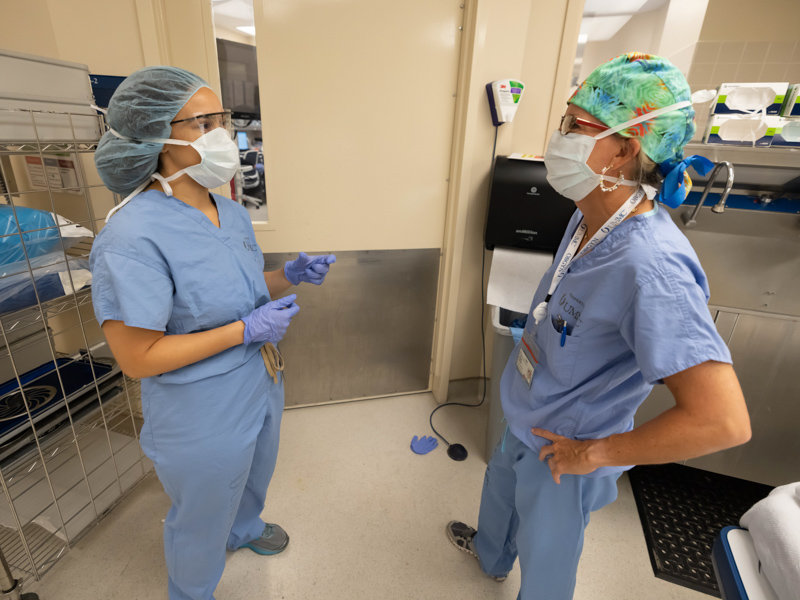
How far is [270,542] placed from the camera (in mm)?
1426

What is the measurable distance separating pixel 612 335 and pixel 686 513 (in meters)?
1.34

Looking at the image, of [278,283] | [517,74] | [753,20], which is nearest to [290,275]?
[278,283]

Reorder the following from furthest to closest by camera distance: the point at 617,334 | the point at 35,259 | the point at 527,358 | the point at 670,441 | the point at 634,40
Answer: the point at 634,40, the point at 35,259, the point at 527,358, the point at 617,334, the point at 670,441

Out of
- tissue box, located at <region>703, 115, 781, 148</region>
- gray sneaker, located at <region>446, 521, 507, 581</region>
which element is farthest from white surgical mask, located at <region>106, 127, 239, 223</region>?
tissue box, located at <region>703, 115, 781, 148</region>

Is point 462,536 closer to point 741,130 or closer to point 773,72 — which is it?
point 741,130

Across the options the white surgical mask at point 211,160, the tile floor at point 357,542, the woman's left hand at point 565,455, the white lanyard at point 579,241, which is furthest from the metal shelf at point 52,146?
the woman's left hand at point 565,455

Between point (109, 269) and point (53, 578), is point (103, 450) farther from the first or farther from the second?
point (109, 269)

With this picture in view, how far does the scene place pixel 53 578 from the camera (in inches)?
51.1

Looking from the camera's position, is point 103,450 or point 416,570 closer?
point 416,570

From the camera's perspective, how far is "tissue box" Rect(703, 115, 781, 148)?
4.61ft

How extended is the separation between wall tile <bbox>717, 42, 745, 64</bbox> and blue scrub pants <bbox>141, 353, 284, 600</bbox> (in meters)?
2.18

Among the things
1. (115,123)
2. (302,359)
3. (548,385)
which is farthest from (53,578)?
(548,385)

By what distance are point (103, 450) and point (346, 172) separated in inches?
59.1

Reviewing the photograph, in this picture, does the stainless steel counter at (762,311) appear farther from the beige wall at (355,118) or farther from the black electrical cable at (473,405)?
the beige wall at (355,118)
